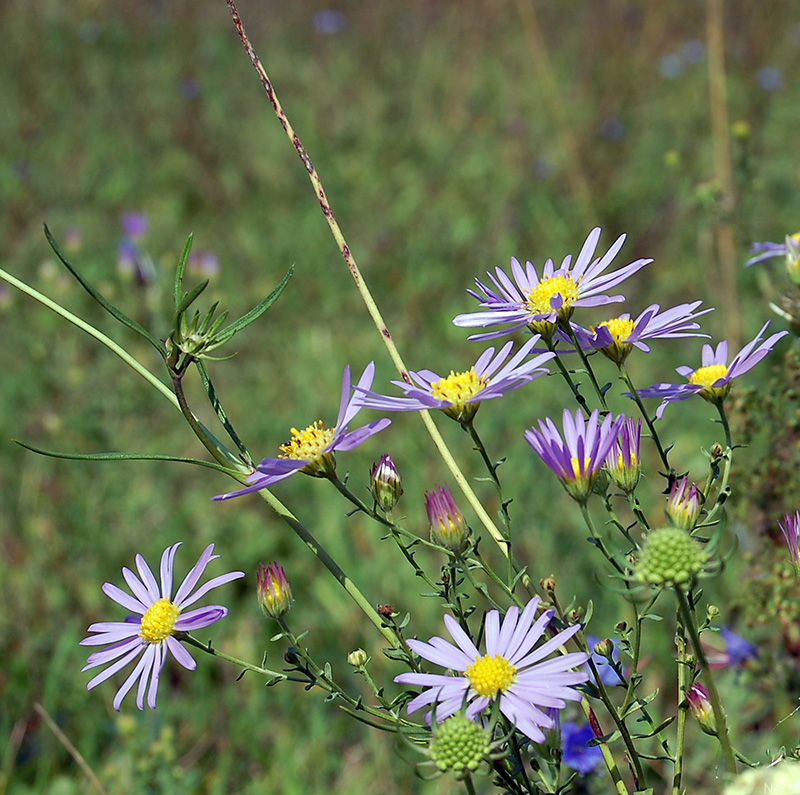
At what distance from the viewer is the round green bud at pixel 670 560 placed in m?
0.49

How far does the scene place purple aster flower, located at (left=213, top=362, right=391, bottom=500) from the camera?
0.58m

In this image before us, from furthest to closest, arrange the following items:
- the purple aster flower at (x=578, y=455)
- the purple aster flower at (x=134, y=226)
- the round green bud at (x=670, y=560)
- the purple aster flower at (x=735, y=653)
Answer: the purple aster flower at (x=134, y=226)
the purple aster flower at (x=735, y=653)
the purple aster flower at (x=578, y=455)
the round green bud at (x=670, y=560)

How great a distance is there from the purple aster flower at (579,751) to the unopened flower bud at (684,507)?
0.48 meters

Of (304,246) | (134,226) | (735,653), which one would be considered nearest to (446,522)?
(735,653)

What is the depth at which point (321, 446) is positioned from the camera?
26.7 inches

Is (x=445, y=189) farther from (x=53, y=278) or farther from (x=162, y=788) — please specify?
(x=162, y=788)

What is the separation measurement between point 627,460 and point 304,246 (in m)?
2.60

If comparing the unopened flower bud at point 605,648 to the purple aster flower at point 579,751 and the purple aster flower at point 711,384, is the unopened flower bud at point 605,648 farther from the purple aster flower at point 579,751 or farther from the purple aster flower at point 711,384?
the purple aster flower at point 579,751

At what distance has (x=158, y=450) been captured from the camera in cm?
222

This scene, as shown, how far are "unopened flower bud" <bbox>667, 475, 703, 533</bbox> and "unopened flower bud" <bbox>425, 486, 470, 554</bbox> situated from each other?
0.16 meters

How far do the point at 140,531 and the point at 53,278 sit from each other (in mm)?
636

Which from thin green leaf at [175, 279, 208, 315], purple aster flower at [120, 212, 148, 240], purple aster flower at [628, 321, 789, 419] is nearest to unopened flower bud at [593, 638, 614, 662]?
purple aster flower at [628, 321, 789, 419]

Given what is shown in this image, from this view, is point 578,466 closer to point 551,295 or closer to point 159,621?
point 551,295

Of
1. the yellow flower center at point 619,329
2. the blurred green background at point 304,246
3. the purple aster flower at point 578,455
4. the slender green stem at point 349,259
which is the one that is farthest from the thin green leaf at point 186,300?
the blurred green background at point 304,246
